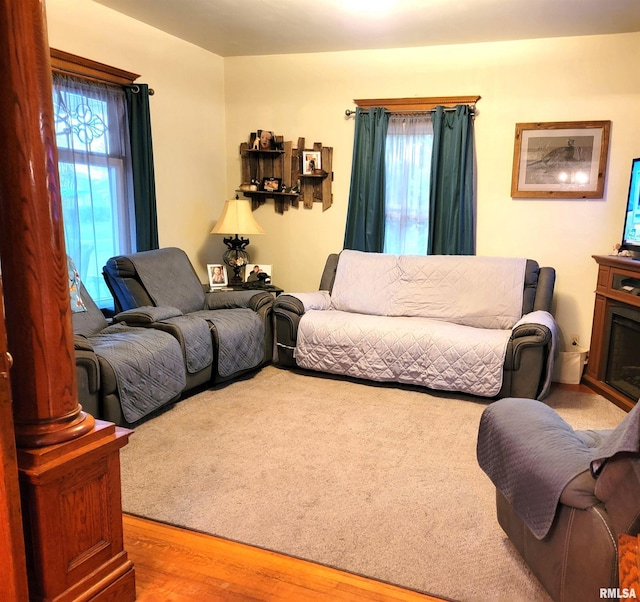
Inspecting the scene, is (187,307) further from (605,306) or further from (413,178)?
(605,306)

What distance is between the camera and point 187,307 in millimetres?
4129

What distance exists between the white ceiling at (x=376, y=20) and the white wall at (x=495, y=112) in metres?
0.15

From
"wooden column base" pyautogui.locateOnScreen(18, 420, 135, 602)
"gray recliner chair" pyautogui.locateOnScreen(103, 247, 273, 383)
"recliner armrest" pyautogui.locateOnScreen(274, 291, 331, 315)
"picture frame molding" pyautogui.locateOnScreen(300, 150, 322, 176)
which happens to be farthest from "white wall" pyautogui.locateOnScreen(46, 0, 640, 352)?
"wooden column base" pyautogui.locateOnScreen(18, 420, 135, 602)

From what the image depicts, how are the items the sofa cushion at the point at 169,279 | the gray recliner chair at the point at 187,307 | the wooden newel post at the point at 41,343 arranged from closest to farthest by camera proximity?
the wooden newel post at the point at 41,343 → the gray recliner chair at the point at 187,307 → the sofa cushion at the point at 169,279

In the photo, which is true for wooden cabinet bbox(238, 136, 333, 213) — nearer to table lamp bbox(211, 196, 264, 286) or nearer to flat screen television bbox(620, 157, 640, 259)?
table lamp bbox(211, 196, 264, 286)

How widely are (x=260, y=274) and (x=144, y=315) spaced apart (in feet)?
5.36

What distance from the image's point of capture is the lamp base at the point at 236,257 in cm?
492

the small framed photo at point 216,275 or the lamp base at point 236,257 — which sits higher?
the lamp base at point 236,257

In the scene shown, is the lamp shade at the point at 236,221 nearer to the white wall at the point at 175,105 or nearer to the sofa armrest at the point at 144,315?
the white wall at the point at 175,105

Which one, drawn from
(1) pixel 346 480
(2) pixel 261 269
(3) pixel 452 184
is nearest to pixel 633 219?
(3) pixel 452 184

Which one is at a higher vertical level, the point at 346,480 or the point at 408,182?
the point at 408,182

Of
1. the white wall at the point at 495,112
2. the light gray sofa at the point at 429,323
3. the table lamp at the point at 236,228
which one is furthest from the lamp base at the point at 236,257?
the light gray sofa at the point at 429,323

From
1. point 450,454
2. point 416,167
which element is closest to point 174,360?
point 450,454

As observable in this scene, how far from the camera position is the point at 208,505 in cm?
229
